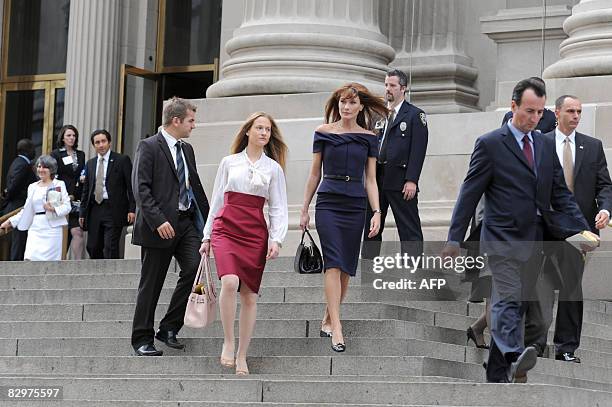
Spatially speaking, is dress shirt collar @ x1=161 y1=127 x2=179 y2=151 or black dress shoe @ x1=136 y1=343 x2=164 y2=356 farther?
dress shirt collar @ x1=161 y1=127 x2=179 y2=151

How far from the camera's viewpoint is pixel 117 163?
1714 centimetres

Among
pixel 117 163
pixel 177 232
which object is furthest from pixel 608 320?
pixel 117 163

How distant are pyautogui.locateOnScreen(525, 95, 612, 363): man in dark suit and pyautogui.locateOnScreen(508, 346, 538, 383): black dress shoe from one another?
2.63 feet

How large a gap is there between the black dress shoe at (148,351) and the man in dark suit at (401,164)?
2526 millimetres

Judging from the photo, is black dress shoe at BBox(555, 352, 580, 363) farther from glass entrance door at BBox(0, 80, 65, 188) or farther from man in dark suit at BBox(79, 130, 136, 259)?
glass entrance door at BBox(0, 80, 65, 188)

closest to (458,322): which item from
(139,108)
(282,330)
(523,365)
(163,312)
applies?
(282,330)

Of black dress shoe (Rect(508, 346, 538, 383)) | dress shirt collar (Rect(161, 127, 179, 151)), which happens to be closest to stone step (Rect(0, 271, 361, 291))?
dress shirt collar (Rect(161, 127, 179, 151))

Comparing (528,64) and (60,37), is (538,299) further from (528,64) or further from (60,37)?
(60,37)

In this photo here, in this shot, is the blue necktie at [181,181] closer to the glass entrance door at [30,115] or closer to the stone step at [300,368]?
the stone step at [300,368]

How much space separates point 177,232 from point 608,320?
13.1 ft

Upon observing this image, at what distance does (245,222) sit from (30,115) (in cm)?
1419

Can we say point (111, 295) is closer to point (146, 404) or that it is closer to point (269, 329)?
point (269, 329)

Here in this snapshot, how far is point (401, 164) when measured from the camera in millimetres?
13680

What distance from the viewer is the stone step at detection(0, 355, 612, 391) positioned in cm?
1066
